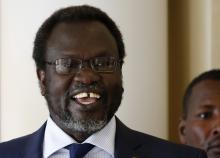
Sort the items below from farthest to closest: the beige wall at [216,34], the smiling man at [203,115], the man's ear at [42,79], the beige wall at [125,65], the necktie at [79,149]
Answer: the beige wall at [216,34]
the beige wall at [125,65]
the smiling man at [203,115]
the man's ear at [42,79]
the necktie at [79,149]

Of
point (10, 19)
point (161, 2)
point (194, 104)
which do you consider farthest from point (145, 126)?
→ point (10, 19)

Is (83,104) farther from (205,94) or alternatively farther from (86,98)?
(205,94)

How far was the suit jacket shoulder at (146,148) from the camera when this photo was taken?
1.19 metres

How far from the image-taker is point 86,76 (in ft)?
3.87

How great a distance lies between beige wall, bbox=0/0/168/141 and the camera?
1.78 meters

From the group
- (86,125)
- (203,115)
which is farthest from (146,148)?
(203,115)

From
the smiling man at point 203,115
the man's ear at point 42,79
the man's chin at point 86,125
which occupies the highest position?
the man's ear at point 42,79

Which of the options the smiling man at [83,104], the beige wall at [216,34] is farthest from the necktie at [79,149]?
the beige wall at [216,34]

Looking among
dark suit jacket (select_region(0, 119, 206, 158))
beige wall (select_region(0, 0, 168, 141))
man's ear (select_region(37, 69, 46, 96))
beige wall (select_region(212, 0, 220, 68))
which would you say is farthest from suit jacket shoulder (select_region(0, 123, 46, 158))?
beige wall (select_region(212, 0, 220, 68))

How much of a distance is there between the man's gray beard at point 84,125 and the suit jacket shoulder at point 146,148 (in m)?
0.06

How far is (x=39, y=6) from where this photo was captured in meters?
1.78

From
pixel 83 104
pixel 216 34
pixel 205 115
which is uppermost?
pixel 216 34

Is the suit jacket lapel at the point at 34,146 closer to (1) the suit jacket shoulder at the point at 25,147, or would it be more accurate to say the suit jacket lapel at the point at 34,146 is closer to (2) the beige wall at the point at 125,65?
(1) the suit jacket shoulder at the point at 25,147

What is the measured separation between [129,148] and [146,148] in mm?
41
